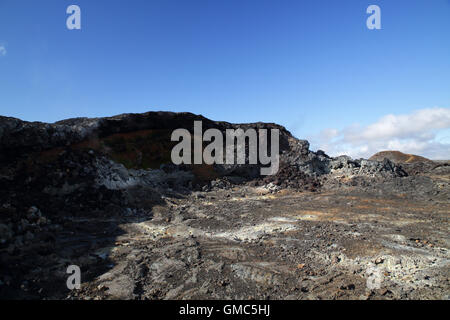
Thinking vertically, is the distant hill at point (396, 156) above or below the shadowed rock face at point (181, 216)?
above

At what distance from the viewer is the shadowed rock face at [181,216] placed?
540 centimetres

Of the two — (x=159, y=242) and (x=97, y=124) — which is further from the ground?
(x=97, y=124)

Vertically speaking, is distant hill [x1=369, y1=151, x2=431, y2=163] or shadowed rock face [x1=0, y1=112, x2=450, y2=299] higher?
distant hill [x1=369, y1=151, x2=431, y2=163]

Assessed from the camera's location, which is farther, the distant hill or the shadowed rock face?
the distant hill

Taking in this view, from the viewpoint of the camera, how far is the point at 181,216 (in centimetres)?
1081

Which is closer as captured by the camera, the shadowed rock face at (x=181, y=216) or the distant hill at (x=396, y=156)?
the shadowed rock face at (x=181, y=216)

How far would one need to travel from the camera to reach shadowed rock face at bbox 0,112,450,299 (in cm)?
540

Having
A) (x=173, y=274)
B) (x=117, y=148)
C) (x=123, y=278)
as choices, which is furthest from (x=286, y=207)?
(x=117, y=148)

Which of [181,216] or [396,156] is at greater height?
[396,156]

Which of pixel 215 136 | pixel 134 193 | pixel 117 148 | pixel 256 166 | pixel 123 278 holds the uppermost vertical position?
pixel 215 136

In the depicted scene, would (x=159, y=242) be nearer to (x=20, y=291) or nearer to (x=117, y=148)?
(x=20, y=291)

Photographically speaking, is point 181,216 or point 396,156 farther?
point 396,156

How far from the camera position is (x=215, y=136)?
21000 millimetres

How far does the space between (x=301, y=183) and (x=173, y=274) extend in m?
13.9
